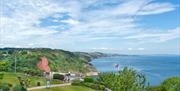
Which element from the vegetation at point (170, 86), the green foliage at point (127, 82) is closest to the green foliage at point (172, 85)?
the vegetation at point (170, 86)

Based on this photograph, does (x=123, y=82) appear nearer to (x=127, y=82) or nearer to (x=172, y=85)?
(x=127, y=82)

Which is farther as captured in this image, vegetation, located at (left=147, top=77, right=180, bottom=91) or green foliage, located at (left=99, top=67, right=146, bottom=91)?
vegetation, located at (left=147, top=77, right=180, bottom=91)

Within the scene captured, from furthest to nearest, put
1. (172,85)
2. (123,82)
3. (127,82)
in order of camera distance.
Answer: (172,85) → (123,82) → (127,82)

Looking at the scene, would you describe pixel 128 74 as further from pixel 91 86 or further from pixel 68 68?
pixel 68 68

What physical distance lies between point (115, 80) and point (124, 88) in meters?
2.60

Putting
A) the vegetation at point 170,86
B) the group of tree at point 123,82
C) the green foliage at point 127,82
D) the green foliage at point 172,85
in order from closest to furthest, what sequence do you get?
the group of tree at point 123,82 < the green foliage at point 127,82 < the green foliage at point 172,85 < the vegetation at point 170,86

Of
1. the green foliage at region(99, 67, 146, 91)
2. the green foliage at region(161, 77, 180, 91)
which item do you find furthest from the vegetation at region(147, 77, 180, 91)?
the green foliage at region(99, 67, 146, 91)

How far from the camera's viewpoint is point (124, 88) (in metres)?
67.6

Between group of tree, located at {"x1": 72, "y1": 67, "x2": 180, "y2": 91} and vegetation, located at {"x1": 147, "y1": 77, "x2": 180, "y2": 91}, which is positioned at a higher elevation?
group of tree, located at {"x1": 72, "y1": 67, "x2": 180, "y2": 91}

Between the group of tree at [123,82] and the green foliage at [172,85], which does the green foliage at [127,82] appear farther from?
the green foliage at [172,85]

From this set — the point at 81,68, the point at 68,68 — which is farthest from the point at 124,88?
the point at 81,68

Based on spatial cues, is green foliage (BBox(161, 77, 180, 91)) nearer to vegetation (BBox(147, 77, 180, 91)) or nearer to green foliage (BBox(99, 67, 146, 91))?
vegetation (BBox(147, 77, 180, 91))

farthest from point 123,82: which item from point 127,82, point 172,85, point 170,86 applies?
point 172,85

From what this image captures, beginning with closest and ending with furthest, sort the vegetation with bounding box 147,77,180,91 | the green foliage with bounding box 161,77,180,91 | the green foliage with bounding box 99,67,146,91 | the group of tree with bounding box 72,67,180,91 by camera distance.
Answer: the group of tree with bounding box 72,67,180,91 → the green foliage with bounding box 99,67,146,91 → the green foliage with bounding box 161,77,180,91 → the vegetation with bounding box 147,77,180,91
